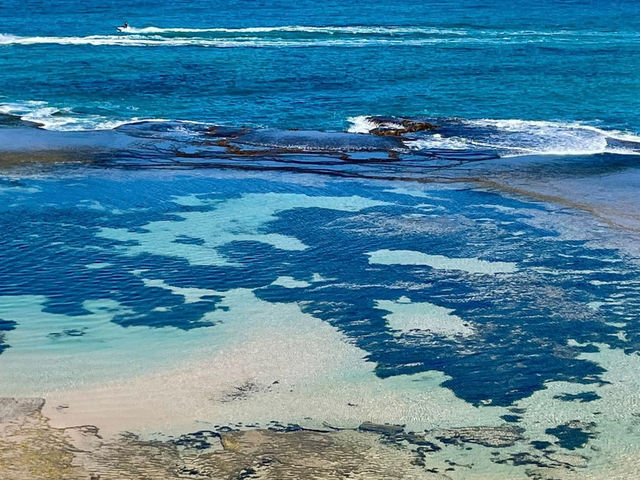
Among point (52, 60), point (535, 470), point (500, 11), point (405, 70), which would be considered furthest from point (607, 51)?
point (535, 470)

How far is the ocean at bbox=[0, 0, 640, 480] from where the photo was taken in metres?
9.38

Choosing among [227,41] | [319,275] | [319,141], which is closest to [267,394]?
[319,275]

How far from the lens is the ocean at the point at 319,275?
A: 9.38 meters

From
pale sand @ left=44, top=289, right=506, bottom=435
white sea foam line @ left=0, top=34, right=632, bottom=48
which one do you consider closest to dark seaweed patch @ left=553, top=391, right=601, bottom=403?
pale sand @ left=44, top=289, right=506, bottom=435

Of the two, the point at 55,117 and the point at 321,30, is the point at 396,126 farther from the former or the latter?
the point at 321,30

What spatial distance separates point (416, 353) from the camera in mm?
11328

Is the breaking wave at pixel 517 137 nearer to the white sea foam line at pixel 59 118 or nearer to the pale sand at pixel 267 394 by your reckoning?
the white sea foam line at pixel 59 118

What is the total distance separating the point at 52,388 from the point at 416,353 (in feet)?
13.5

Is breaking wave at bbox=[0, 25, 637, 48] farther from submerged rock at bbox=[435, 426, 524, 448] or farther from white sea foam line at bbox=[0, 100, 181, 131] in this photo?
submerged rock at bbox=[435, 426, 524, 448]

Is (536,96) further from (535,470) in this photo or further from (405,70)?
(535,470)

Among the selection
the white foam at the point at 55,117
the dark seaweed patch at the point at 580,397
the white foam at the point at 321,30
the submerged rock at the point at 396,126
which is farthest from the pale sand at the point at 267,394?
the white foam at the point at 321,30

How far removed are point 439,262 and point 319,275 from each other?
6.09 ft

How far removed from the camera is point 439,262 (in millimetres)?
14297

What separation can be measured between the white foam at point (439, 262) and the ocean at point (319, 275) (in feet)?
0.16
